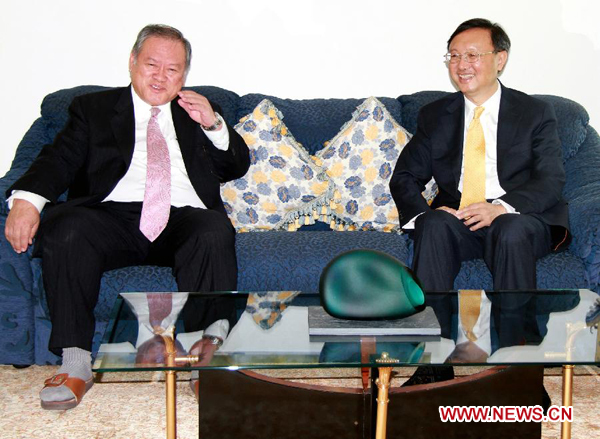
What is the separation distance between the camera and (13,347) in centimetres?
261

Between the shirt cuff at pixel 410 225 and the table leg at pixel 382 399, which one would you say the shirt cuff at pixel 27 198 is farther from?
the table leg at pixel 382 399

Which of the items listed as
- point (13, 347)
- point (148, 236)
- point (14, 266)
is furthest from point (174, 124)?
point (13, 347)

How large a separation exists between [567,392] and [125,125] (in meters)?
1.76

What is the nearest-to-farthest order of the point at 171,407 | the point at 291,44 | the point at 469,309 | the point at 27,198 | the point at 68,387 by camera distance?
the point at 171,407 → the point at 469,309 → the point at 68,387 → the point at 27,198 → the point at 291,44

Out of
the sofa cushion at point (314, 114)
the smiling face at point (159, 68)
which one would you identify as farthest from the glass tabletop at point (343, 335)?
the sofa cushion at point (314, 114)

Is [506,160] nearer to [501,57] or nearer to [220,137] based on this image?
[501,57]

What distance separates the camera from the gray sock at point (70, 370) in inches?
89.3

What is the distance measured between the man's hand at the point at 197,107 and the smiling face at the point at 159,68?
3.7 inches

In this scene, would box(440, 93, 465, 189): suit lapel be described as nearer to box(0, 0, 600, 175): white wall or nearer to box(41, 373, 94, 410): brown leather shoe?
box(0, 0, 600, 175): white wall

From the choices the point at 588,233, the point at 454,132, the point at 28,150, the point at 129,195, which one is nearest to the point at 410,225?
the point at 454,132

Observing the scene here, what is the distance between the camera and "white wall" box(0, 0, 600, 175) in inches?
135

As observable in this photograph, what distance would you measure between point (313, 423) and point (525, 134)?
148 centimetres

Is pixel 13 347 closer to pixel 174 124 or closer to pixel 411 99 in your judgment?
pixel 174 124

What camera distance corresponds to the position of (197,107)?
2697 mm
